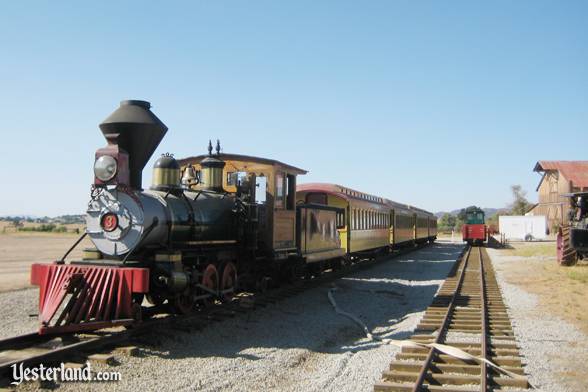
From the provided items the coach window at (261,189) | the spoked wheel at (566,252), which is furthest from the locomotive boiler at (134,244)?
the spoked wheel at (566,252)

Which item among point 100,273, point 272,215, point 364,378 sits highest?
point 272,215

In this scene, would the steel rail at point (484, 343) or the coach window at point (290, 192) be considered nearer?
the steel rail at point (484, 343)

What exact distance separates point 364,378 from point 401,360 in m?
0.89

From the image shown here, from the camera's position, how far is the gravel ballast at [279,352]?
19.0ft

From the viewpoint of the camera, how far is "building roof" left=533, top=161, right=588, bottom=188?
49.5 meters

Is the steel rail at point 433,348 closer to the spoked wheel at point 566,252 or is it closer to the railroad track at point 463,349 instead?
the railroad track at point 463,349

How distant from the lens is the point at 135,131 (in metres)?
8.16

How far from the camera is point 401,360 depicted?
662cm

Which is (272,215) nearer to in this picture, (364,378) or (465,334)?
(465,334)

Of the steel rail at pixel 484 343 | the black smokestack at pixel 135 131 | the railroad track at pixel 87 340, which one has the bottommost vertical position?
the steel rail at pixel 484 343

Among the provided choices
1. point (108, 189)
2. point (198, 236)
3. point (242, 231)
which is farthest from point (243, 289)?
point (108, 189)

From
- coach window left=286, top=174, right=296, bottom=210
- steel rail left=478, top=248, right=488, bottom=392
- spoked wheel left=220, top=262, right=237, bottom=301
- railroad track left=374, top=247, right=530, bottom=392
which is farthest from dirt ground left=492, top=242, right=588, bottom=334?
spoked wheel left=220, top=262, right=237, bottom=301

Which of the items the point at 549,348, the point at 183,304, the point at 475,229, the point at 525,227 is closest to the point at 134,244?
the point at 183,304

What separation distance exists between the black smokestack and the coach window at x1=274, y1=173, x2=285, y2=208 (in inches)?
134
